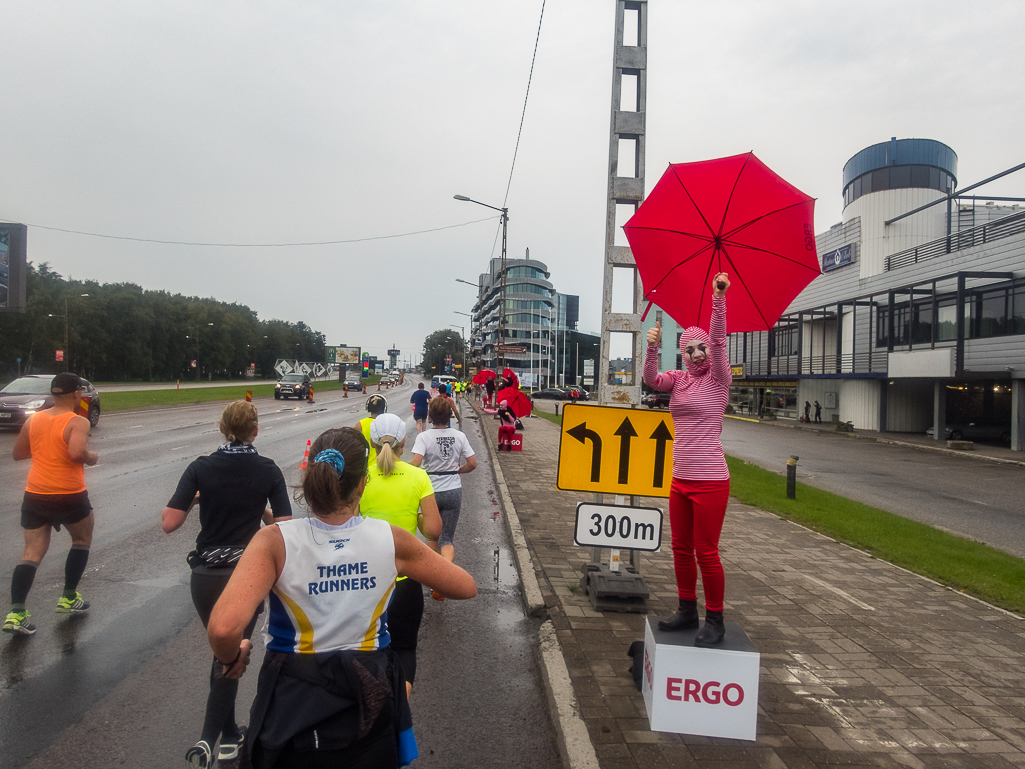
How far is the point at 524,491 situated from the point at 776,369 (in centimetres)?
4030

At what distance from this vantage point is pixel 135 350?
3302 inches

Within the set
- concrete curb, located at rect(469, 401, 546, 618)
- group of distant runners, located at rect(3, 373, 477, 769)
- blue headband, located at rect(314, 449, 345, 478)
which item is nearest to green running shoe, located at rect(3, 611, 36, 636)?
group of distant runners, located at rect(3, 373, 477, 769)

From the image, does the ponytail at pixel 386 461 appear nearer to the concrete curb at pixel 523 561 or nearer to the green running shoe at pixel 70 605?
the concrete curb at pixel 523 561

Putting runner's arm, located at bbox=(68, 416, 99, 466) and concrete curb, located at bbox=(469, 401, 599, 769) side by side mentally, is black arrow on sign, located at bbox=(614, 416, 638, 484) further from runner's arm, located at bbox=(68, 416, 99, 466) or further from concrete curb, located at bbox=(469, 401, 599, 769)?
runner's arm, located at bbox=(68, 416, 99, 466)

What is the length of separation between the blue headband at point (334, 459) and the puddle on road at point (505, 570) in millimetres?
5009

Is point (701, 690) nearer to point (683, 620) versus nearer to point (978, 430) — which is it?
point (683, 620)

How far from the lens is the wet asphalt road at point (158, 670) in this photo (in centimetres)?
353

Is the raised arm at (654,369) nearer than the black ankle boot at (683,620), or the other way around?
the black ankle boot at (683,620)

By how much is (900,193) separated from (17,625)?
157 ft

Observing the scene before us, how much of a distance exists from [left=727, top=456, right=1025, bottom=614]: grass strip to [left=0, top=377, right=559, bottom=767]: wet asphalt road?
15.1 feet

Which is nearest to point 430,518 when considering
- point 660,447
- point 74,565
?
point 660,447

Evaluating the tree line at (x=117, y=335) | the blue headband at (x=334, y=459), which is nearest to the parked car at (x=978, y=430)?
the blue headband at (x=334, y=459)

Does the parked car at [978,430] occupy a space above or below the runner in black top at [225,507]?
below

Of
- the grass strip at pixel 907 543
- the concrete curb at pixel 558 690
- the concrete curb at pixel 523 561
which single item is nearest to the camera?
the concrete curb at pixel 558 690
